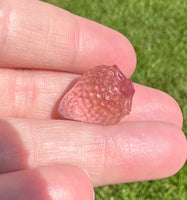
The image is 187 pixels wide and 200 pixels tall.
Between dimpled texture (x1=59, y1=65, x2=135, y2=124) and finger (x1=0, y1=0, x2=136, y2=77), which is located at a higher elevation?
finger (x1=0, y1=0, x2=136, y2=77)

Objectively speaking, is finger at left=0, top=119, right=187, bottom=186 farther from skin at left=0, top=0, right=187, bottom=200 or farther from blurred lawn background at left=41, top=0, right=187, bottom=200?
blurred lawn background at left=41, top=0, right=187, bottom=200

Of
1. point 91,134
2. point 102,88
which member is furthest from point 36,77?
point 91,134

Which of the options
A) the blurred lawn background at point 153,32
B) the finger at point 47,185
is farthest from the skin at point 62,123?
the blurred lawn background at point 153,32

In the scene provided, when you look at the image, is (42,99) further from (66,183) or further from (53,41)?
(66,183)

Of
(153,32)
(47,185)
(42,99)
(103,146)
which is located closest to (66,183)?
(47,185)

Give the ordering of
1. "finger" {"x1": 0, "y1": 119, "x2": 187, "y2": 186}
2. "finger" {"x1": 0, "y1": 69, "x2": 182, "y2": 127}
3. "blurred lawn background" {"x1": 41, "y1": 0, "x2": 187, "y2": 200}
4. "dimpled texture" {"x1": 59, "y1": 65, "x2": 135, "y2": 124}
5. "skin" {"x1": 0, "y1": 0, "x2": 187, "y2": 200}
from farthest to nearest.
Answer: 1. "blurred lawn background" {"x1": 41, "y1": 0, "x2": 187, "y2": 200}
2. "finger" {"x1": 0, "y1": 69, "x2": 182, "y2": 127}
3. "dimpled texture" {"x1": 59, "y1": 65, "x2": 135, "y2": 124}
4. "finger" {"x1": 0, "y1": 119, "x2": 187, "y2": 186}
5. "skin" {"x1": 0, "y1": 0, "x2": 187, "y2": 200}

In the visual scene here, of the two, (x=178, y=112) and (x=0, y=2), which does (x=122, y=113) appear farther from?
(x=0, y=2)

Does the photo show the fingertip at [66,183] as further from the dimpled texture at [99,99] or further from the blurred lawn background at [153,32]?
the blurred lawn background at [153,32]

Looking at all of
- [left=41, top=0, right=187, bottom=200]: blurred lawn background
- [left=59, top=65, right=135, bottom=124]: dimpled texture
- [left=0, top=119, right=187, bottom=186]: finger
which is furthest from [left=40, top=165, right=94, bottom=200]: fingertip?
[left=41, top=0, right=187, bottom=200]: blurred lawn background
